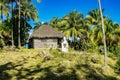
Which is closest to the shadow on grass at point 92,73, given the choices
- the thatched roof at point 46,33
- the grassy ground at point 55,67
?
the grassy ground at point 55,67

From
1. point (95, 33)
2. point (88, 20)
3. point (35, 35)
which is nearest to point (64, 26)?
point (88, 20)

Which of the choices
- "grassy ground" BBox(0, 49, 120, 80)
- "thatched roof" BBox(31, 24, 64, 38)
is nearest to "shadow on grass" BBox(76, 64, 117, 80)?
"grassy ground" BBox(0, 49, 120, 80)

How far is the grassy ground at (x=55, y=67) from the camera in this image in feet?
84.4

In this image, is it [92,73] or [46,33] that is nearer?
[92,73]

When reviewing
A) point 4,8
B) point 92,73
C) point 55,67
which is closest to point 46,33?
point 4,8

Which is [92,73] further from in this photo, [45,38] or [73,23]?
[73,23]

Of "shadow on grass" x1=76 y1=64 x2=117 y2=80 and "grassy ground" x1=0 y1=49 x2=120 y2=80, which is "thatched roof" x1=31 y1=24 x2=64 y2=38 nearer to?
"grassy ground" x1=0 y1=49 x2=120 y2=80

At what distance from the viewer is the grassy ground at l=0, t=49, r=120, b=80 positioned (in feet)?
84.4

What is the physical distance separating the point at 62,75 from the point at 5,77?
208 inches

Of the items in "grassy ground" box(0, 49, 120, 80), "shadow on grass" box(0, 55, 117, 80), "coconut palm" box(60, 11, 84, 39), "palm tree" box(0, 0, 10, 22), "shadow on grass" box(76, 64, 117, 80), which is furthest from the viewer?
"coconut palm" box(60, 11, 84, 39)

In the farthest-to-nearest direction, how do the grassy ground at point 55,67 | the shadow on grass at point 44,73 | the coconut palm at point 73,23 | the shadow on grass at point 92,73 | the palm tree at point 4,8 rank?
the coconut palm at point 73,23 < the palm tree at point 4,8 < the shadow on grass at point 92,73 < the grassy ground at point 55,67 < the shadow on grass at point 44,73

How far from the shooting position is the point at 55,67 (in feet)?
93.6

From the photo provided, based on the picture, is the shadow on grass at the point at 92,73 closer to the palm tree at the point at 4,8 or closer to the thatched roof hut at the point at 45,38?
the thatched roof hut at the point at 45,38

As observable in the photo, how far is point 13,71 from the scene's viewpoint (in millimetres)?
26906
